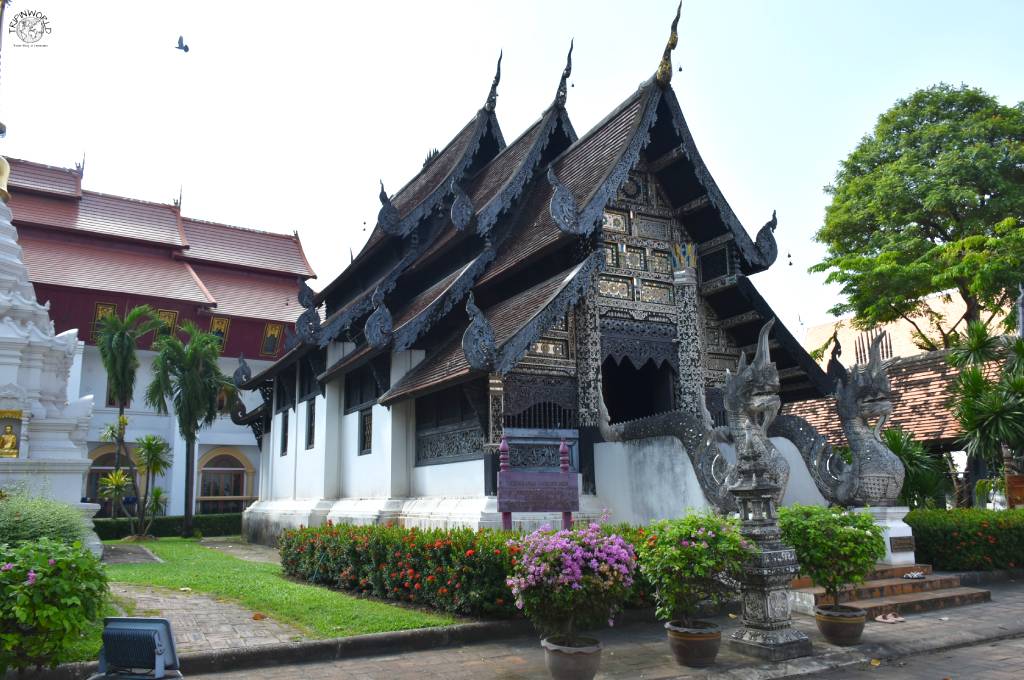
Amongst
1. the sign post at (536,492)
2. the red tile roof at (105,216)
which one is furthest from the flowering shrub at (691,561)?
the red tile roof at (105,216)

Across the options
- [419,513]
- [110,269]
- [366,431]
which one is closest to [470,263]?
[366,431]

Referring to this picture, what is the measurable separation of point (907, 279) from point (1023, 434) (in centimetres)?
1254

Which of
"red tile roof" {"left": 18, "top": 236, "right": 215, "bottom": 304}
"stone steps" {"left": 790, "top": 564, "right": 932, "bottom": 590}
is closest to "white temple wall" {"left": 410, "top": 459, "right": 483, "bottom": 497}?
"stone steps" {"left": 790, "top": 564, "right": 932, "bottom": 590}

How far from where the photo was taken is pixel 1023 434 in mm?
13344

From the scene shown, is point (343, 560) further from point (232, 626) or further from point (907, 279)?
point (907, 279)

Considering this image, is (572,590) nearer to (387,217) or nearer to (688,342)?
(688,342)

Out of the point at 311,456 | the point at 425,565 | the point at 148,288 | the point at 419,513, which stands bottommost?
the point at 425,565

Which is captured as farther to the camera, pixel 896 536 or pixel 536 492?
pixel 896 536

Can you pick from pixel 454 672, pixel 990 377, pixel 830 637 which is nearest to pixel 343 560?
pixel 454 672

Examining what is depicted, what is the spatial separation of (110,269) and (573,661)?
1395 inches

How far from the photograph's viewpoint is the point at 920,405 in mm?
18328

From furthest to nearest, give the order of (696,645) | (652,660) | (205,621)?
(205,621)
(652,660)
(696,645)

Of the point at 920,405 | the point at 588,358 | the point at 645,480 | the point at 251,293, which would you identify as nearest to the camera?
the point at 645,480

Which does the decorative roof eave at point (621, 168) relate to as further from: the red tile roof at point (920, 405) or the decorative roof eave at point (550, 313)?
the red tile roof at point (920, 405)
